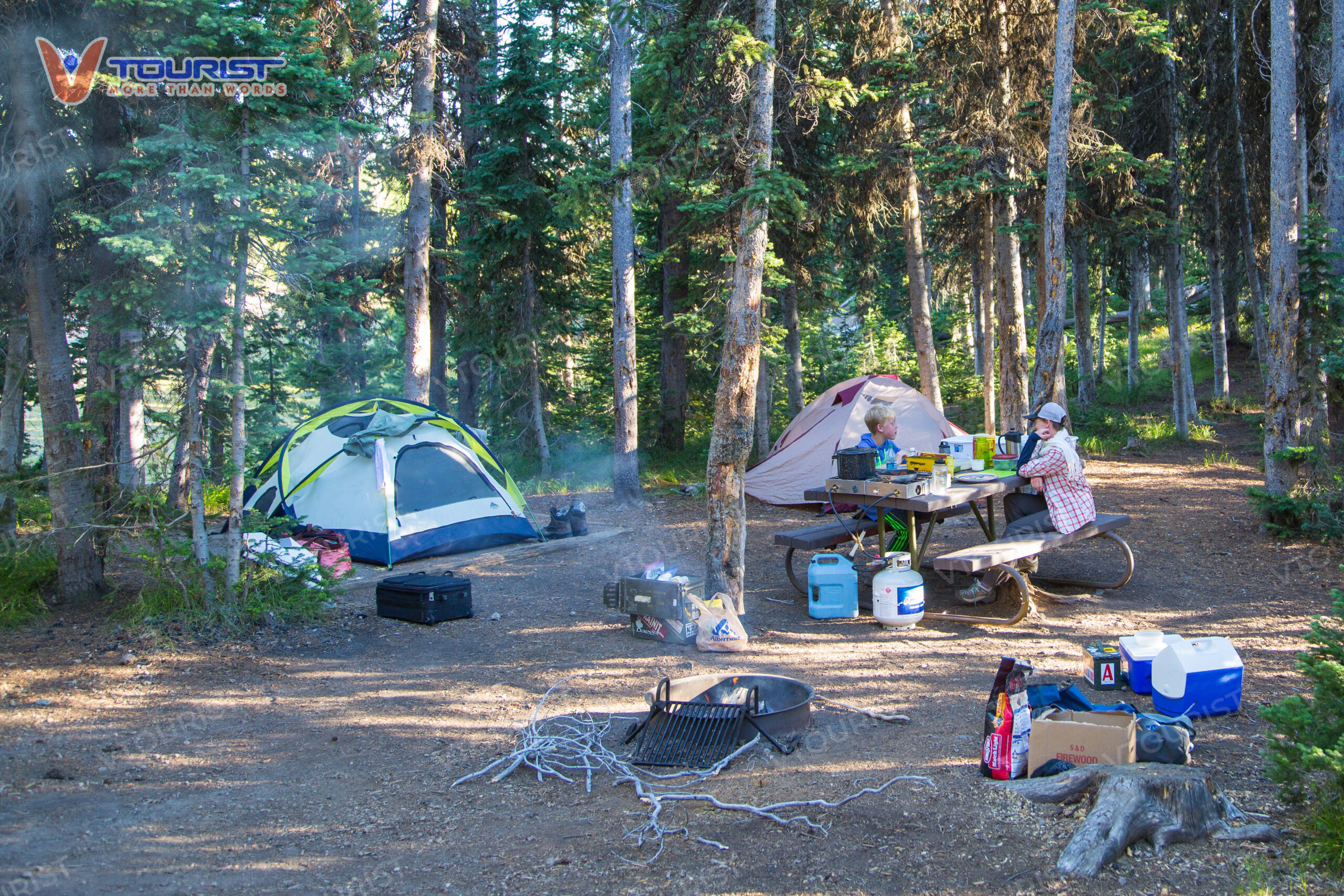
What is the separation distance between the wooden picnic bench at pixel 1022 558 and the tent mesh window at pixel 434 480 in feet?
16.1

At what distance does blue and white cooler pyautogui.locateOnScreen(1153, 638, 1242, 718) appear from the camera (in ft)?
14.3

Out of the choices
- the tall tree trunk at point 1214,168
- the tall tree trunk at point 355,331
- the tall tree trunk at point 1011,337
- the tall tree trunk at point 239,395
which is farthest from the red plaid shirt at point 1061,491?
the tall tree trunk at point 355,331

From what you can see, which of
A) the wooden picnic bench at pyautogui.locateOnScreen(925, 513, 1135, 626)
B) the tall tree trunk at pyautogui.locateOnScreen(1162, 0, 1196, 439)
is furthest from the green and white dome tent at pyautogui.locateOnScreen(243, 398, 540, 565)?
the tall tree trunk at pyautogui.locateOnScreen(1162, 0, 1196, 439)

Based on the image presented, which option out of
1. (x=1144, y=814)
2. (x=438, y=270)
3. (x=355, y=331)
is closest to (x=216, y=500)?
(x=438, y=270)

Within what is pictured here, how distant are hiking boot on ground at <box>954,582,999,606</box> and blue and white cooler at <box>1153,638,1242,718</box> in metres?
2.23

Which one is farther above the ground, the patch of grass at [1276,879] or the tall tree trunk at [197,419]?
the tall tree trunk at [197,419]

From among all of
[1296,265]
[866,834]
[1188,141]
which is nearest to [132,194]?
[866,834]

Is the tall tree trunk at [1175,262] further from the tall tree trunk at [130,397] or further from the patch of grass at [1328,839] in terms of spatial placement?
the tall tree trunk at [130,397]

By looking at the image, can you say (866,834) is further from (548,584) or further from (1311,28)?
(1311,28)

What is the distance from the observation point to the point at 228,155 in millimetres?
6215

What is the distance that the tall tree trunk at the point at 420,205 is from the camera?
36.4 ft

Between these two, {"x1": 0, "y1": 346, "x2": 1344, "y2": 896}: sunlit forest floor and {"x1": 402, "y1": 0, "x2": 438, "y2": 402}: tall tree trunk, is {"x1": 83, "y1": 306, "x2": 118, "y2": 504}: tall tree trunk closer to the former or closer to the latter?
{"x1": 0, "y1": 346, "x2": 1344, "y2": 896}: sunlit forest floor

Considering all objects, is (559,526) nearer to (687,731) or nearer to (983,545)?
(983,545)

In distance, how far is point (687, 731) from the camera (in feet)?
13.9
